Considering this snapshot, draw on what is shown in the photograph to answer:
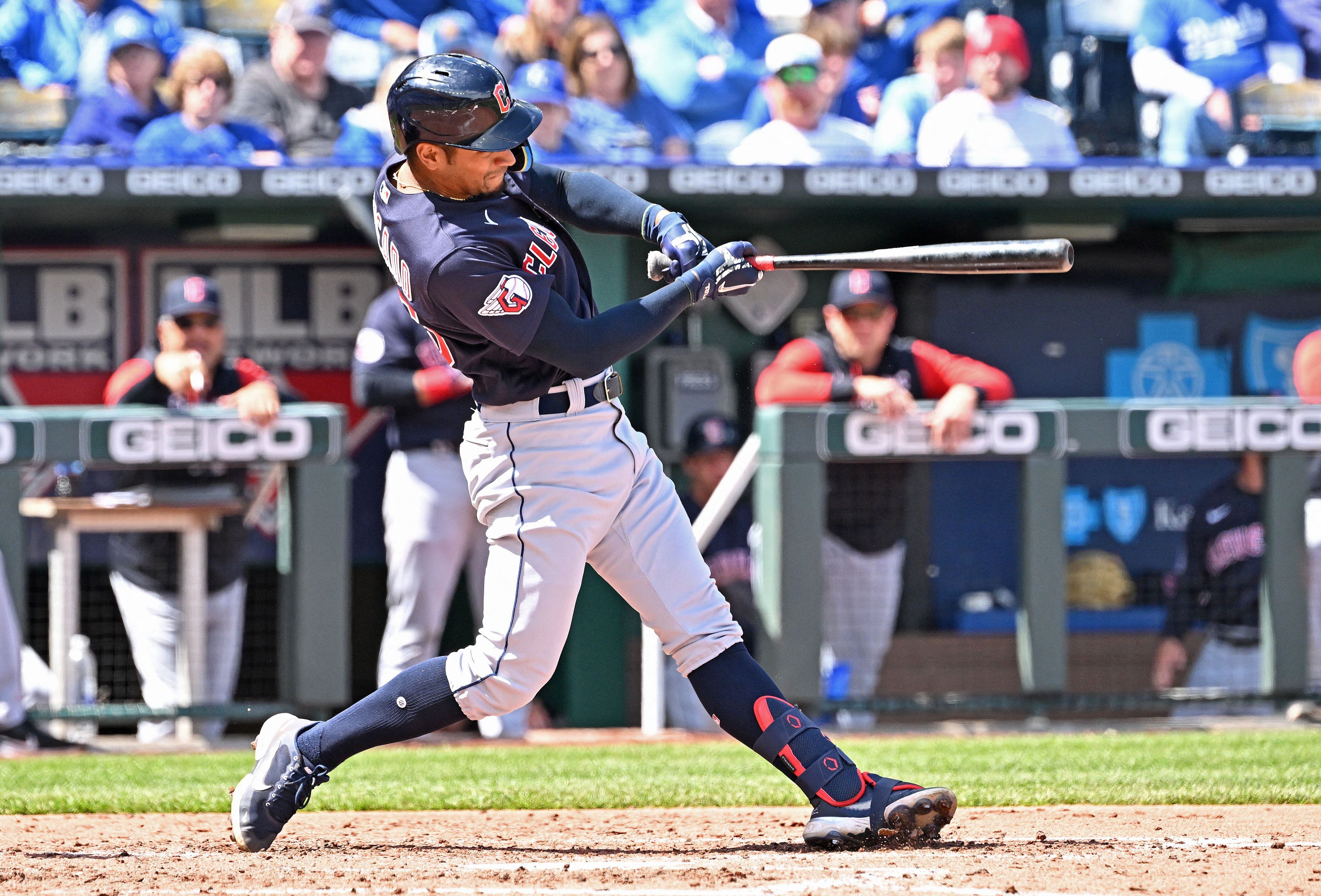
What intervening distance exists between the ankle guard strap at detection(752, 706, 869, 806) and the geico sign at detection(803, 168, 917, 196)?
134 inches

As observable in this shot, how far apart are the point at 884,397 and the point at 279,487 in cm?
208

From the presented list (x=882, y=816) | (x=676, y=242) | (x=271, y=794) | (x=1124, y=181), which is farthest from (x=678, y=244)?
(x=1124, y=181)

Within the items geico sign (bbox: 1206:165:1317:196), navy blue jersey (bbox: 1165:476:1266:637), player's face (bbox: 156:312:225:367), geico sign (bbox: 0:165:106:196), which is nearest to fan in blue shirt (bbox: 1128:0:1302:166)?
geico sign (bbox: 1206:165:1317:196)

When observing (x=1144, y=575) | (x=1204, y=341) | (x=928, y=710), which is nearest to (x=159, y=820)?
(x=928, y=710)

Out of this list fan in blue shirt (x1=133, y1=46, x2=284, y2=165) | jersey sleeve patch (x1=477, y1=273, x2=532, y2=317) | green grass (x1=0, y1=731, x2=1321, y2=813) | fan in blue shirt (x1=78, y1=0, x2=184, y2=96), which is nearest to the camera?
jersey sleeve patch (x1=477, y1=273, x2=532, y2=317)

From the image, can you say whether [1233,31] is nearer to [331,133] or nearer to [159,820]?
[331,133]

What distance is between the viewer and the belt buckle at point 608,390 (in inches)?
132

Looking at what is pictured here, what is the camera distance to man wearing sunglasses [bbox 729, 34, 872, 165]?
6.87 m

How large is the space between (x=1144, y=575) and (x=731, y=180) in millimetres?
2434

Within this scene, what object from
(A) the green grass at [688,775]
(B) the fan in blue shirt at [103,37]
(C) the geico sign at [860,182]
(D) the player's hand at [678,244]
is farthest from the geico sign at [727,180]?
(D) the player's hand at [678,244]

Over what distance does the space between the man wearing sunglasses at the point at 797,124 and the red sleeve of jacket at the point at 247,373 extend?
202 centimetres

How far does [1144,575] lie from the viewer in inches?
284

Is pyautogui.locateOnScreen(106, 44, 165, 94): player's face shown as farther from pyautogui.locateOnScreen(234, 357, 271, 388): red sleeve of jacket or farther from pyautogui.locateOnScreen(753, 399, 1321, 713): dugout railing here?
pyautogui.locateOnScreen(753, 399, 1321, 713): dugout railing

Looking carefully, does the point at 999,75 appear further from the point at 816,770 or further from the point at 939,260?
the point at 816,770
